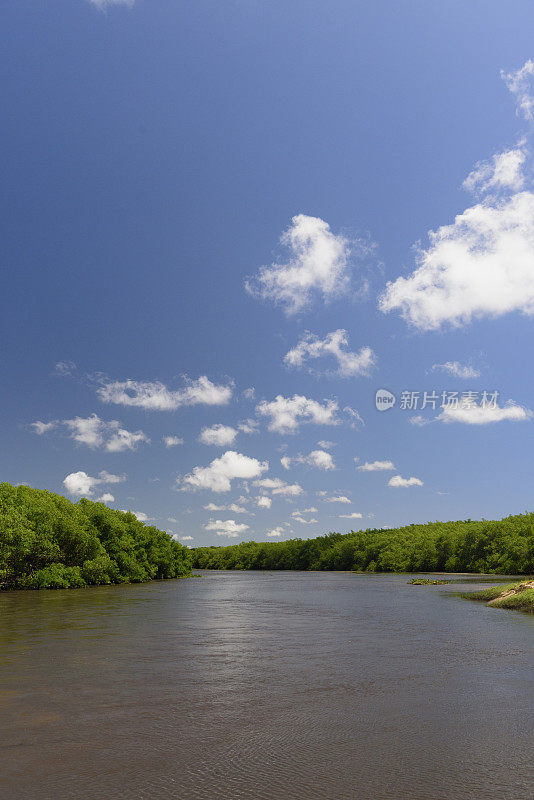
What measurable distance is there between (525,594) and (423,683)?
27.3m

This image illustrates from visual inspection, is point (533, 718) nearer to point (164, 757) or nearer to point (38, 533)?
point (164, 757)

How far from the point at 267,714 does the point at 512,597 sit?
112ft

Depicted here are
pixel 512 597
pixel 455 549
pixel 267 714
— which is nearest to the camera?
pixel 267 714

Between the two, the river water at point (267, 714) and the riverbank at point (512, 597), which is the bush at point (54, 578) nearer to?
the river water at point (267, 714)

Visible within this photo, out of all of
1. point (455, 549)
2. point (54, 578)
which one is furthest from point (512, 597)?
point (455, 549)

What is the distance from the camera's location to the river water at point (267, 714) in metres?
10.2

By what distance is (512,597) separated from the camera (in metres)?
43.2

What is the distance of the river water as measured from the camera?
10.2 metres

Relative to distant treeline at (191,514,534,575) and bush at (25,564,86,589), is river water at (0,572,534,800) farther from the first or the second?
distant treeline at (191,514,534,575)

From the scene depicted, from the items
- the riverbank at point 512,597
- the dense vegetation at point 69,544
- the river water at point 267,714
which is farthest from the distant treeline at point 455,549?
the river water at point 267,714

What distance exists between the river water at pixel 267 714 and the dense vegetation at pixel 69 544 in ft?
105

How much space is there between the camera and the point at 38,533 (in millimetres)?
66188

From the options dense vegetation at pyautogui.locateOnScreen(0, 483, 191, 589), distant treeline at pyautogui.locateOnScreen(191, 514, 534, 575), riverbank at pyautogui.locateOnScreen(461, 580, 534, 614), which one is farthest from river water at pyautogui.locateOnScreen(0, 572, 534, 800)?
distant treeline at pyautogui.locateOnScreen(191, 514, 534, 575)

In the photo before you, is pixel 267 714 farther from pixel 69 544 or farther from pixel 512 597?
pixel 69 544
